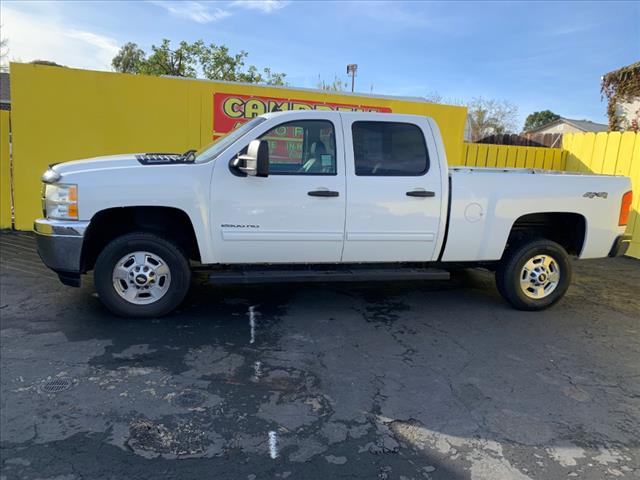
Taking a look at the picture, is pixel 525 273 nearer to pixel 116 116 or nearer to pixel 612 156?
pixel 612 156

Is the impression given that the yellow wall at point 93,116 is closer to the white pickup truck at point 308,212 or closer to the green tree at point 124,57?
the white pickup truck at point 308,212

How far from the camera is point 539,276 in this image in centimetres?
552

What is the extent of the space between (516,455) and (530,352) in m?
1.73

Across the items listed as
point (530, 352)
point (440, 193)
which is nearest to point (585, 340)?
point (530, 352)

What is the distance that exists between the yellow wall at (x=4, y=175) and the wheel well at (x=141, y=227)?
4.73 meters

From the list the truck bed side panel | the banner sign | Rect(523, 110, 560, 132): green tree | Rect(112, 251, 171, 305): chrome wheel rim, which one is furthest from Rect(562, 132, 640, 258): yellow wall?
Rect(523, 110, 560, 132): green tree

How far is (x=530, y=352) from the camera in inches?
176

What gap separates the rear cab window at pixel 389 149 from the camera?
16.3ft

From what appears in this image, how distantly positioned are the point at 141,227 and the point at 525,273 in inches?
162

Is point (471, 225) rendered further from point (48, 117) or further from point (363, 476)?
point (48, 117)

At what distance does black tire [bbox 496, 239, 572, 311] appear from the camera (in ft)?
17.8

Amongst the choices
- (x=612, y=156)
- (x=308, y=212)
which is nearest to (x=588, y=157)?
(x=612, y=156)

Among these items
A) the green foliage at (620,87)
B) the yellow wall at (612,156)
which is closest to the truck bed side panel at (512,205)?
the yellow wall at (612,156)

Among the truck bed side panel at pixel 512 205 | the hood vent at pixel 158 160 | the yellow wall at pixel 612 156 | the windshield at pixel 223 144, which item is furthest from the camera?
the yellow wall at pixel 612 156
